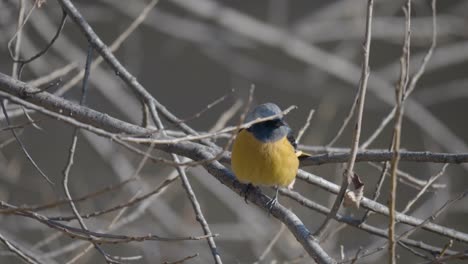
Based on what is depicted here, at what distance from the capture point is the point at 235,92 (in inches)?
250

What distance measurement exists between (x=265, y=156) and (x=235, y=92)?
3.32m

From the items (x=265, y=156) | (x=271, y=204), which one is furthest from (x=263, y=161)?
(x=271, y=204)

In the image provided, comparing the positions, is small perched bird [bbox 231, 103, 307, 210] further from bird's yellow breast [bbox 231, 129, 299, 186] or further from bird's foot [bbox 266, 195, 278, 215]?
bird's foot [bbox 266, 195, 278, 215]

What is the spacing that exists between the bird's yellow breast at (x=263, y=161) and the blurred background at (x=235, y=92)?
1.43m

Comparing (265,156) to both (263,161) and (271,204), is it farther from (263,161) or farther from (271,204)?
(271,204)

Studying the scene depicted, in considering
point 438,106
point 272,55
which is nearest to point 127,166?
point 272,55

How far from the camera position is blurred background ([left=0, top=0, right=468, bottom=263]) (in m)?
5.08

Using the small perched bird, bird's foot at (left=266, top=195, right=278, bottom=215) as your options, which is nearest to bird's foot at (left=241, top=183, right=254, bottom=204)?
the small perched bird

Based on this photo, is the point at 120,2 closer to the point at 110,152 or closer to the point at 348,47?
the point at 110,152

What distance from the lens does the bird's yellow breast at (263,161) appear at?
2.96 m

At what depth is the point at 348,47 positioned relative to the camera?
7.12 meters

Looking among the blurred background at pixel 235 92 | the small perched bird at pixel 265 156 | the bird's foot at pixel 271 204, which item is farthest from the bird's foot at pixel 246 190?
the blurred background at pixel 235 92

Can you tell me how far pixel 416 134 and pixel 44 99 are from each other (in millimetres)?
5118

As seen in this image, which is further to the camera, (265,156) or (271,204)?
(265,156)
